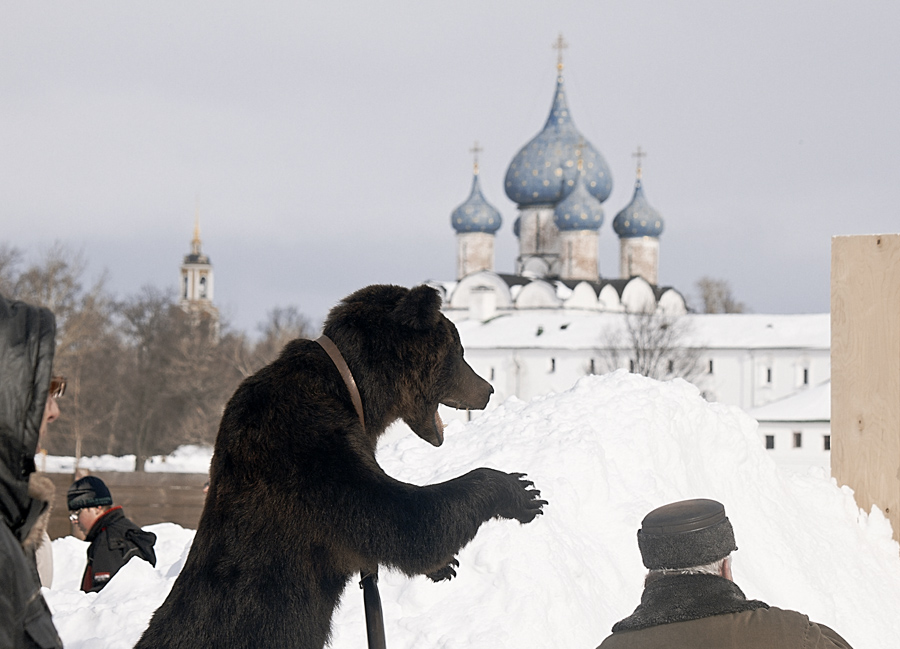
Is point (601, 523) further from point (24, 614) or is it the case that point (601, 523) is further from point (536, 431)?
point (24, 614)

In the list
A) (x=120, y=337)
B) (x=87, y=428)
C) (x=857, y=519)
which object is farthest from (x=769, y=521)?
(x=120, y=337)

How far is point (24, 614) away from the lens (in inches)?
77.0

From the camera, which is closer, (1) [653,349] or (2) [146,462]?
(2) [146,462]

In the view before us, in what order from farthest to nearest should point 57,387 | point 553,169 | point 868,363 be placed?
point 553,169, point 868,363, point 57,387

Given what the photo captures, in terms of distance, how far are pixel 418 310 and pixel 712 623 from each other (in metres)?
1.33

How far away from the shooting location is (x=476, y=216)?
70.2 m

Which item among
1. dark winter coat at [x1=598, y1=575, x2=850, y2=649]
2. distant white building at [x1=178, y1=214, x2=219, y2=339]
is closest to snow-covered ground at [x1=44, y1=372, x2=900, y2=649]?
dark winter coat at [x1=598, y1=575, x2=850, y2=649]

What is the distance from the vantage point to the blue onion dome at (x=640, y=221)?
69688 millimetres

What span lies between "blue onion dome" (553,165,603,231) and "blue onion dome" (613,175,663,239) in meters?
5.26

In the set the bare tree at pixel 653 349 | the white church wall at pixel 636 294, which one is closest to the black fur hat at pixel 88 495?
the bare tree at pixel 653 349

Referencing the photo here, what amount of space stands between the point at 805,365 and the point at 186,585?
185ft

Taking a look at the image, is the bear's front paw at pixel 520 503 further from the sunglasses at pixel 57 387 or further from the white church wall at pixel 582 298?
the white church wall at pixel 582 298

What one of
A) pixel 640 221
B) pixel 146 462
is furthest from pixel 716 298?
pixel 146 462

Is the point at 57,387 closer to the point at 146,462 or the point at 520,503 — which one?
the point at 520,503
